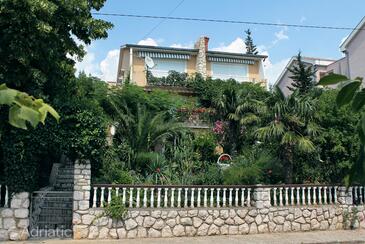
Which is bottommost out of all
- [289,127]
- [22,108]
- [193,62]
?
[22,108]

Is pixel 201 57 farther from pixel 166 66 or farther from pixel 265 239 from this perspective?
pixel 265 239

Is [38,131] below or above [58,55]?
below

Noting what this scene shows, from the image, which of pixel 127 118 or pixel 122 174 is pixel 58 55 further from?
pixel 127 118

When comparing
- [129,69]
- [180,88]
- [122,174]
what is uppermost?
[129,69]

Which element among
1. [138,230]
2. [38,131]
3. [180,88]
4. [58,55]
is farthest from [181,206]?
[180,88]

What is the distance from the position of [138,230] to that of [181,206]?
1.46 meters

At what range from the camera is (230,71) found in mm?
32688

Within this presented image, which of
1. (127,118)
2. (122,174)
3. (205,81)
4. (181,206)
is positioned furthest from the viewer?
(205,81)

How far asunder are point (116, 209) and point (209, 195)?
2933 mm

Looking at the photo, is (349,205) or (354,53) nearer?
(349,205)

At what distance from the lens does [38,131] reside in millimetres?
11453

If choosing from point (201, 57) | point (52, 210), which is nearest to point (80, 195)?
point (52, 210)

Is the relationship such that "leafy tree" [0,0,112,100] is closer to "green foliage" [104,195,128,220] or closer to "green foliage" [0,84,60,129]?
"green foliage" [104,195,128,220]

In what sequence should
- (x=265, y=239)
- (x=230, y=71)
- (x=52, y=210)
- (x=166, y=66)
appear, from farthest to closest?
1. (x=230, y=71)
2. (x=166, y=66)
3. (x=52, y=210)
4. (x=265, y=239)
